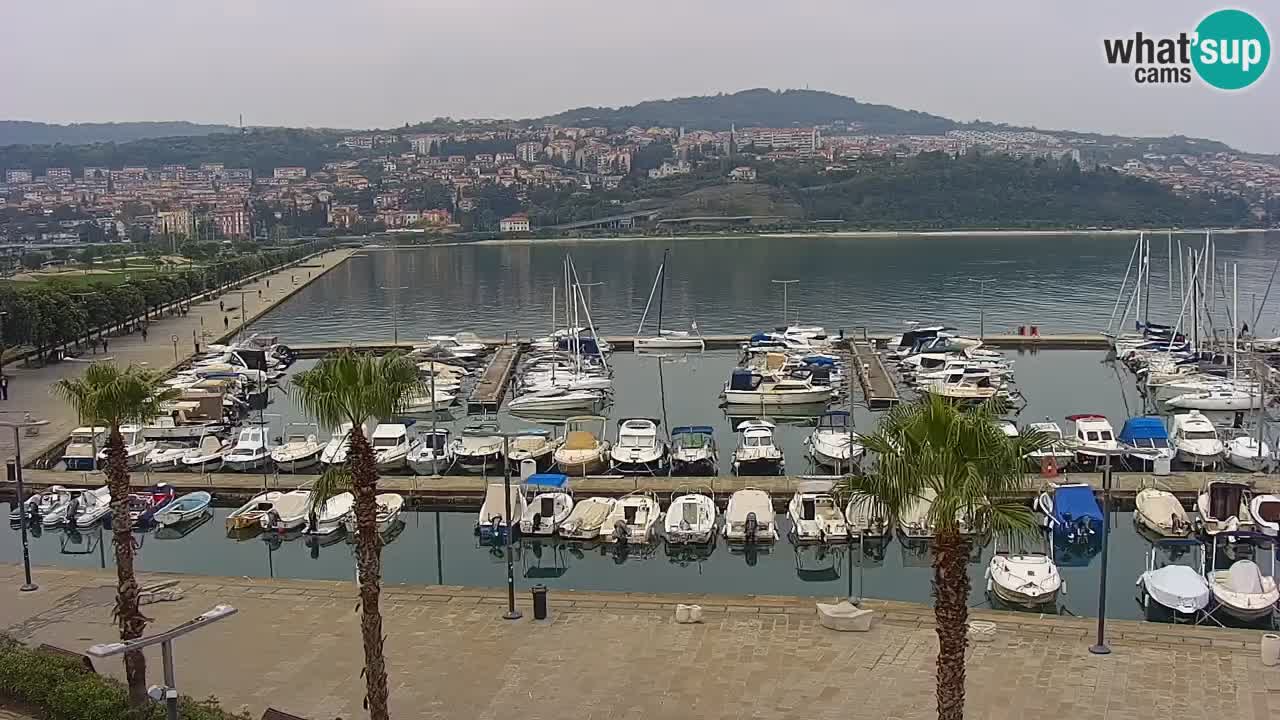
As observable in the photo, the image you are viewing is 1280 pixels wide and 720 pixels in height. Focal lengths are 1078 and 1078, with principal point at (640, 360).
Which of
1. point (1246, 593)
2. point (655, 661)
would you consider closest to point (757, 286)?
point (1246, 593)

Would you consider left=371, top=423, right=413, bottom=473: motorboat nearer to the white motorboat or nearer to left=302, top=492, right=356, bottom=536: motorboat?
left=302, top=492, right=356, bottom=536: motorboat

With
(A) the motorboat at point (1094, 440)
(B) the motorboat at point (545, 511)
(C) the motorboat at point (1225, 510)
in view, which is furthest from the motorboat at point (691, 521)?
(A) the motorboat at point (1094, 440)

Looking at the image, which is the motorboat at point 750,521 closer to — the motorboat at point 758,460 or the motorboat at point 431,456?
the motorboat at point 758,460

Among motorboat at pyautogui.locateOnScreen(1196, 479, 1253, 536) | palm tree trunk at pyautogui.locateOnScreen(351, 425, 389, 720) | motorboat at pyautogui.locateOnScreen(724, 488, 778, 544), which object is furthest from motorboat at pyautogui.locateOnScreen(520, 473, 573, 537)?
motorboat at pyautogui.locateOnScreen(1196, 479, 1253, 536)

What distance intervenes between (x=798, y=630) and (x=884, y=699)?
1.80m

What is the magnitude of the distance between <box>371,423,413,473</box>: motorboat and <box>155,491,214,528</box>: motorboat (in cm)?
382

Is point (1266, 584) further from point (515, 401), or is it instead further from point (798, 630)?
point (515, 401)

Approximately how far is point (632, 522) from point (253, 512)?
689 centimetres

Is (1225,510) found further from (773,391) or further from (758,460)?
(773,391)

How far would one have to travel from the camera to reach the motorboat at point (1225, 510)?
16.9 meters

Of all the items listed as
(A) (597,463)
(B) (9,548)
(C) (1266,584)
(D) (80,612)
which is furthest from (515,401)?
(C) (1266,584)

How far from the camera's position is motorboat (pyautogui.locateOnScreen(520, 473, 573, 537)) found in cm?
1816

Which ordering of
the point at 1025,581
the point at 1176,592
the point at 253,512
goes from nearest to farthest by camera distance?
1. the point at 1176,592
2. the point at 1025,581
3. the point at 253,512

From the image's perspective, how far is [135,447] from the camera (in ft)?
76.1
